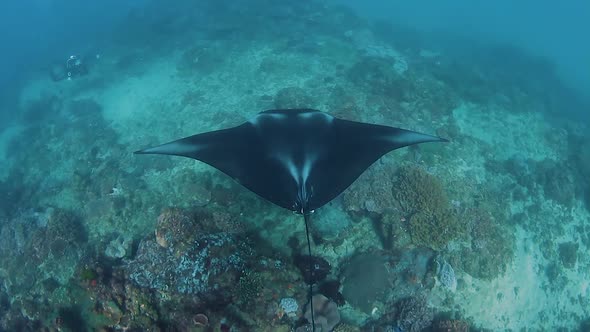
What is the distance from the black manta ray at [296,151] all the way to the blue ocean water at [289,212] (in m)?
0.15

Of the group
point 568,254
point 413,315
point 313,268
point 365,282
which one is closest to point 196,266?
point 313,268

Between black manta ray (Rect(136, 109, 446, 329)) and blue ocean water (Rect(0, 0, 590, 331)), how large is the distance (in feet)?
0.50

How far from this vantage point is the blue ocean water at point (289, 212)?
6.55 metres

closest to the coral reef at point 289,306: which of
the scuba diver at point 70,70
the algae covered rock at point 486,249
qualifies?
the algae covered rock at point 486,249

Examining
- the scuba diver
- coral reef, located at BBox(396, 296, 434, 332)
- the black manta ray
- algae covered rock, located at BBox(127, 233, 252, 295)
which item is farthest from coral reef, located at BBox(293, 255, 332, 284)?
the scuba diver

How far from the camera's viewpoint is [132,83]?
1730cm

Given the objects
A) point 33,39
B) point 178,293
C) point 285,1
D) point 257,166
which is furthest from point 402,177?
point 33,39

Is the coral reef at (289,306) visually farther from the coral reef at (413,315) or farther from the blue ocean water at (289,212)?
the coral reef at (413,315)

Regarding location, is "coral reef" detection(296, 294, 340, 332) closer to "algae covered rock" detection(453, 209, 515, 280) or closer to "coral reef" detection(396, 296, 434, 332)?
"coral reef" detection(396, 296, 434, 332)

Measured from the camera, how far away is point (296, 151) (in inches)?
212

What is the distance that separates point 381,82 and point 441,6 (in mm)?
47451

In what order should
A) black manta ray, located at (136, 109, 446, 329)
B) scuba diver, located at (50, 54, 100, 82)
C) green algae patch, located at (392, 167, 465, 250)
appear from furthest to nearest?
scuba diver, located at (50, 54, 100, 82), green algae patch, located at (392, 167, 465, 250), black manta ray, located at (136, 109, 446, 329)

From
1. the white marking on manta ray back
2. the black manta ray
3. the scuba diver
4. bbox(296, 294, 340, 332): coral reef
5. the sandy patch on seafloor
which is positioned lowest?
the scuba diver

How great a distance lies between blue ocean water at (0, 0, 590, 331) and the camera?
6555mm
